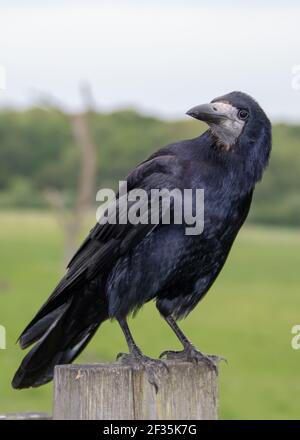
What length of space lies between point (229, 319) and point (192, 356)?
47.3ft

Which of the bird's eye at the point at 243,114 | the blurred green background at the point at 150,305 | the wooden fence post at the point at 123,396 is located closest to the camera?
the wooden fence post at the point at 123,396

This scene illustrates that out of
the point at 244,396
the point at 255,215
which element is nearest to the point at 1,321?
the point at 244,396

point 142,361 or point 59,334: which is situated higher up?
point 59,334

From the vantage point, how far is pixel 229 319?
18703 mm

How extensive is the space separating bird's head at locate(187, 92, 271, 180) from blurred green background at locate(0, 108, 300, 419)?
7103mm

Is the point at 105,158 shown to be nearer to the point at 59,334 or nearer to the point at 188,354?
the point at 59,334

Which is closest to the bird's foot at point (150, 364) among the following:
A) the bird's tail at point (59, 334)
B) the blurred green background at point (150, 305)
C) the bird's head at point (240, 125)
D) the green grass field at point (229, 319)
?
the bird's tail at point (59, 334)

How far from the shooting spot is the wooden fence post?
3350 millimetres

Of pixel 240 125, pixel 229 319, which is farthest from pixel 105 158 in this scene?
pixel 240 125

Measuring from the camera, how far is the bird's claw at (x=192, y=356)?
4152 mm

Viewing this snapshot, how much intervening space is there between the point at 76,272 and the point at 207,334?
1257cm

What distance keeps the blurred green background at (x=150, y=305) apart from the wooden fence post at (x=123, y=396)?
8072 millimetres

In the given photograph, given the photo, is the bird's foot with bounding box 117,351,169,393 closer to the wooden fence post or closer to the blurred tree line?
the wooden fence post

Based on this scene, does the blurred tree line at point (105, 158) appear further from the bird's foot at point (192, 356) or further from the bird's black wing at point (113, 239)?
the bird's foot at point (192, 356)
